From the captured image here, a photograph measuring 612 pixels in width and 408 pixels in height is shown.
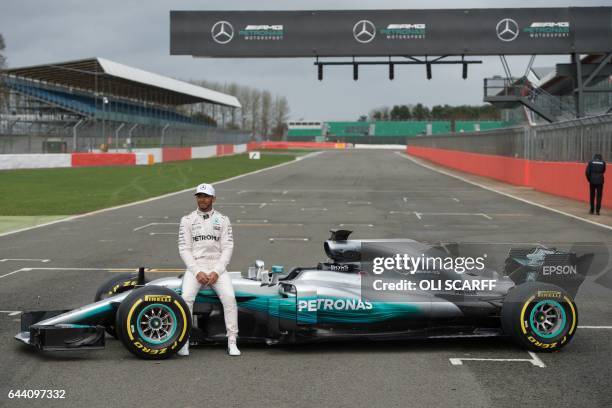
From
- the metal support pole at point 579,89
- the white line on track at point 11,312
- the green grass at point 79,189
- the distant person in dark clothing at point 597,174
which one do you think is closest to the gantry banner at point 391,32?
the metal support pole at point 579,89

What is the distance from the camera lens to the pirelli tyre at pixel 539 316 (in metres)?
7.41

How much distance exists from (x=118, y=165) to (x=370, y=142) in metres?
118

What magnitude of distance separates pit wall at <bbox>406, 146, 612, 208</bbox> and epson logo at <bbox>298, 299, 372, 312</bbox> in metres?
19.5

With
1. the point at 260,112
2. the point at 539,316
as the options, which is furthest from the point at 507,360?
the point at 260,112

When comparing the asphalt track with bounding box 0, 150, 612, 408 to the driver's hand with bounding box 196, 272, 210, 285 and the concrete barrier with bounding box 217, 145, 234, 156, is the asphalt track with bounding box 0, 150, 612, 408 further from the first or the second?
the concrete barrier with bounding box 217, 145, 234, 156

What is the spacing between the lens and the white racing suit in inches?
288

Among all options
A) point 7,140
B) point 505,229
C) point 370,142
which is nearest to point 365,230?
point 505,229

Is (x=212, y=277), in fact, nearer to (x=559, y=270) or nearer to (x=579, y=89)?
(x=559, y=270)

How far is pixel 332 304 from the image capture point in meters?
7.38

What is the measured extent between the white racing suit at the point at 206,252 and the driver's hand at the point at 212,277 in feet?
0.15

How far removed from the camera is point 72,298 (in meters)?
10.2

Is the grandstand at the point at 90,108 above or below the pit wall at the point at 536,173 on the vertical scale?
above

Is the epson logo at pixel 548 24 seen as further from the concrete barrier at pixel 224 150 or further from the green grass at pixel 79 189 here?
the concrete barrier at pixel 224 150

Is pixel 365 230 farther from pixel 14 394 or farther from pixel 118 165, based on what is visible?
pixel 118 165
